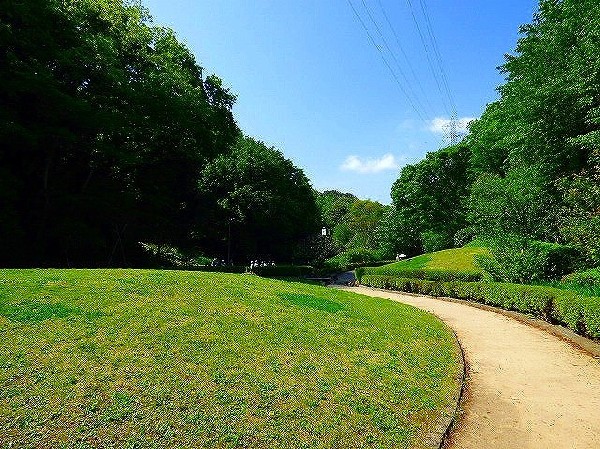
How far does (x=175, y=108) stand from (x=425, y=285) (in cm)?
2223

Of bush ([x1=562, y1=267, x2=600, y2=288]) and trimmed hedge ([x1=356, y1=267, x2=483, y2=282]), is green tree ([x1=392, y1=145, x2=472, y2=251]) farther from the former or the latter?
bush ([x1=562, y1=267, x2=600, y2=288])

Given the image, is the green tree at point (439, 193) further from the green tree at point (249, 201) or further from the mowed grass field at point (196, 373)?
the mowed grass field at point (196, 373)

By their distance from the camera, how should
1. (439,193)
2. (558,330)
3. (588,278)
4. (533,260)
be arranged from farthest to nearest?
1. (439,193)
2. (533,260)
3. (588,278)
4. (558,330)

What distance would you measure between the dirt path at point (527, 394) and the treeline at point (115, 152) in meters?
22.2

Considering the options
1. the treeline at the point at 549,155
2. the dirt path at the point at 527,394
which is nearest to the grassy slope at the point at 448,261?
the treeline at the point at 549,155

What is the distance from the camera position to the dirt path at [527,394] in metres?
5.23

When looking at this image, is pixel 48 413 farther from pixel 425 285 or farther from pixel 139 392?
pixel 425 285

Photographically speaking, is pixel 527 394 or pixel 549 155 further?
pixel 549 155

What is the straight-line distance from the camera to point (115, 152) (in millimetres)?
24141

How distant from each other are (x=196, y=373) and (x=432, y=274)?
22.3 m

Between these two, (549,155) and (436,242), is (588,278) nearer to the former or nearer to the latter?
(549,155)

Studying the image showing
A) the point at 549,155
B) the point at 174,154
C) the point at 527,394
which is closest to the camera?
the point at 527,394

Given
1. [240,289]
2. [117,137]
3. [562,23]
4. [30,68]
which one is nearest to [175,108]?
[117,137]

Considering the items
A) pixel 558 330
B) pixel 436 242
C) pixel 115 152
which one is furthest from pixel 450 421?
pixel 436 242
